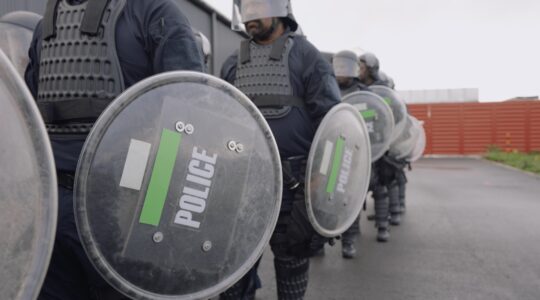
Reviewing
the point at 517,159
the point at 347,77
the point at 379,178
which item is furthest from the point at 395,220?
the point at 517,159

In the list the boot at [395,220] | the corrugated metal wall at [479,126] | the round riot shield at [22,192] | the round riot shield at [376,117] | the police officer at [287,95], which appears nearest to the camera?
the round riot shield at [22,192]

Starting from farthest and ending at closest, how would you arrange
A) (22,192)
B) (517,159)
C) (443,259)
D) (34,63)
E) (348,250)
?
1. (517,159)
2. (348,250)
3. (443,259)
4. (34,63)
5. (22,192)

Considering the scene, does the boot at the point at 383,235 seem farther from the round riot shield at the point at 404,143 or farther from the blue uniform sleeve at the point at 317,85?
the blue uniform sleeve at the point at 317,85

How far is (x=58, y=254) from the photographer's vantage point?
1322mm

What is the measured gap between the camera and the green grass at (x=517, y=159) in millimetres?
13472

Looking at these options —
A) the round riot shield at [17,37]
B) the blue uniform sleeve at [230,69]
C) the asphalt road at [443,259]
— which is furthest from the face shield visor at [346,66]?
the round riot shield at [17,37]

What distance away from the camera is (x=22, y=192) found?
91 centimetres

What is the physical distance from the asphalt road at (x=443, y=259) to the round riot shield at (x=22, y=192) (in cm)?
262

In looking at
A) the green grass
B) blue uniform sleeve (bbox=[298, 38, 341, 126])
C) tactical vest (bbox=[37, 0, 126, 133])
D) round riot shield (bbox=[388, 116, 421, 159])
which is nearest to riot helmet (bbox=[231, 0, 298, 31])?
blue uniform sleeve (bbox=[298, 38, 341, 126])

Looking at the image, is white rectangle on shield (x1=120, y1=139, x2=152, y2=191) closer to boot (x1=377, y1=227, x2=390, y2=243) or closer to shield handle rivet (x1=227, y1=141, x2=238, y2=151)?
shield handle rivet (x1=227, y1=141, x2=238, y2=151)

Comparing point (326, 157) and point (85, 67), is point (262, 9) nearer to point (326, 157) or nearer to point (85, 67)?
point (326, 157)

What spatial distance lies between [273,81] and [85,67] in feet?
3.69

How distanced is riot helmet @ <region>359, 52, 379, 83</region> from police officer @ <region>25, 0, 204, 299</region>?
12.9ft

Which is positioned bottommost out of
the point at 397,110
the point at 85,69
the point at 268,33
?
the point at 397,110
